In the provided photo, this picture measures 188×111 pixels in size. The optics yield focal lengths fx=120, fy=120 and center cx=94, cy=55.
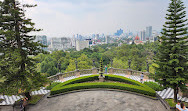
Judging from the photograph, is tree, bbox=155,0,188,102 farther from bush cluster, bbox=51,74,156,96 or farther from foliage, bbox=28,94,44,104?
foliage, bbox=28,94,44,104

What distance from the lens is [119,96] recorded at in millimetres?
15555

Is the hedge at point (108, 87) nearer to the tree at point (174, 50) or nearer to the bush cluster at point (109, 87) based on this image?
the bush cluster at point (109, 87)

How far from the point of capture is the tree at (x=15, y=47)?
12148mm

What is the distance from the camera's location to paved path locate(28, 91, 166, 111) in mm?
12906

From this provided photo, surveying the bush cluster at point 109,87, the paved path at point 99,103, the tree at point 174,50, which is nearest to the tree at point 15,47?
the paved path at point 99,103

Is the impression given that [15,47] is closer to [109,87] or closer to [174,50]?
[109,87]

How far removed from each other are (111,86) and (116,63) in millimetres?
31791

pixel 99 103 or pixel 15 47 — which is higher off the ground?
pixel 15 47

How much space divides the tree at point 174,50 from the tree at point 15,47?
1426 cm

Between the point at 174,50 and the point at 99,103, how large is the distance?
33.3 feet

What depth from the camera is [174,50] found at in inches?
510

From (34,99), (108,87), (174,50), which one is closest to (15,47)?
(34,99)

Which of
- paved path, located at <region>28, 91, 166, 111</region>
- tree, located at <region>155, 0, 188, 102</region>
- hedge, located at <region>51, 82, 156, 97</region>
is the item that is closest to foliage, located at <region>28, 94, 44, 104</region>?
paved path, located at <region>28, 91, 166, 111</region>

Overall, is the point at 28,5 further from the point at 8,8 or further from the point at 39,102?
the point at 39,102
